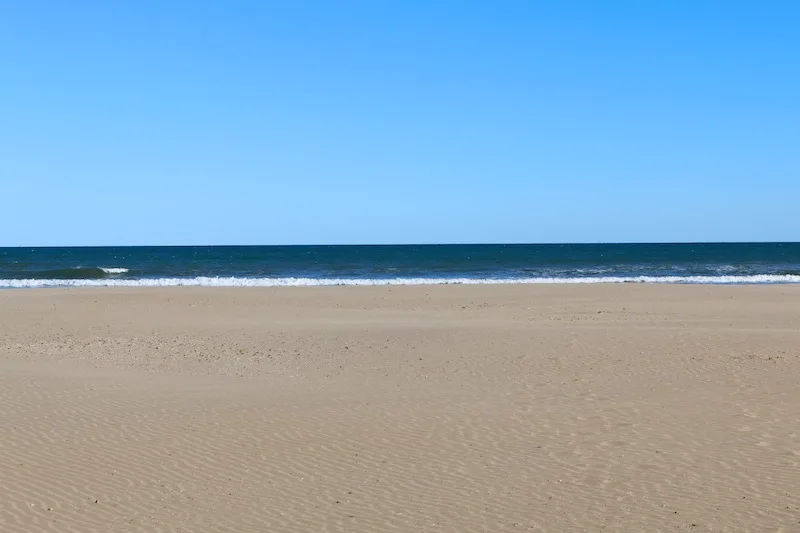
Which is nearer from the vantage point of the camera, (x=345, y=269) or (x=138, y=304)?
(x=138, y=304)

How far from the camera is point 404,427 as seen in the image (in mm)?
9398

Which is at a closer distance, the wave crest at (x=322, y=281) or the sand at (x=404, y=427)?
the sand at (x=404, y=427)

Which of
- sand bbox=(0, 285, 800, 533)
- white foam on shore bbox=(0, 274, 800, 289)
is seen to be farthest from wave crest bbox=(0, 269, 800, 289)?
sand bbox=(0, 285, 800, 533)

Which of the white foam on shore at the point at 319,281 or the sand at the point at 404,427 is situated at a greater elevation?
the white foam on shore at the point at 319,281

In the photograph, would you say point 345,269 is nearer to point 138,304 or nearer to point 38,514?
point 138,304

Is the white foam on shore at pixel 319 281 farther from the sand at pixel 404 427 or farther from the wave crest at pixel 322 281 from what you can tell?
the sand at pixel 404 427

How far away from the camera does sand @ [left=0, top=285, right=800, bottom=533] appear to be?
21.8ft

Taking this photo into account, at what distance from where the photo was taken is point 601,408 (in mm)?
10203

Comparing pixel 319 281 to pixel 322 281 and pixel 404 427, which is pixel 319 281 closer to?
pixel 322 281

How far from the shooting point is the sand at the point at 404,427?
663cm

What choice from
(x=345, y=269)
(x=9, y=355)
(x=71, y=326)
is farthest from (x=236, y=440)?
(x=345, y=269)

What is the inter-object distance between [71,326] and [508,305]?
1303 cm

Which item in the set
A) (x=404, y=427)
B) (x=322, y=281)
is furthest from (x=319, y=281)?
(x=404, y=427)

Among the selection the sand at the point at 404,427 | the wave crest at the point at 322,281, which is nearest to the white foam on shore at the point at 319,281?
the wave crest at the point at 322,281
